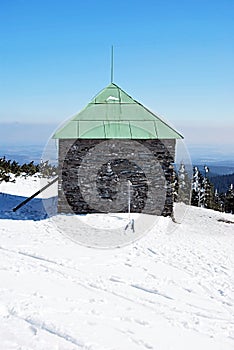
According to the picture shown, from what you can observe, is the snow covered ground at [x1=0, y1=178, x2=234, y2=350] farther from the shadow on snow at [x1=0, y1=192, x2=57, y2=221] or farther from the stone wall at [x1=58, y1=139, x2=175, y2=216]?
the stone wall at [x1=58, y1=139, x2=175, y2=216]

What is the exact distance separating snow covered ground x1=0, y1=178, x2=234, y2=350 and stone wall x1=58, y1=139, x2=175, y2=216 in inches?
67.3

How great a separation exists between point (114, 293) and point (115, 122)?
7.95 metres

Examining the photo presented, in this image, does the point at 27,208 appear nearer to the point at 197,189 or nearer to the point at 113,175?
the point at 113,175

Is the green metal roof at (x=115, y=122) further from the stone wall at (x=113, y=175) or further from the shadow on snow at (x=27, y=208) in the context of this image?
the shadow on snow at (x=27, y=208)

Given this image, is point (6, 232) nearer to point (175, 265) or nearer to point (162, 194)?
point (175, 265)

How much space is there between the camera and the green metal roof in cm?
1289

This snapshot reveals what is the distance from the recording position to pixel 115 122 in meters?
13.3

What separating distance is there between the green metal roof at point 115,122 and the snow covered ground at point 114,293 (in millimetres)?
3476

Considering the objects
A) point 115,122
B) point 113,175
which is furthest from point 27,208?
point 115,122

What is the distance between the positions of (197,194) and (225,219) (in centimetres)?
2734

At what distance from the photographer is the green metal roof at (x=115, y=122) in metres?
12.9

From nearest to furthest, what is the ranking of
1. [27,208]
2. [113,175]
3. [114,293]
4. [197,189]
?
1. [114,293]
2. [113,175]
3. [27,208]
4. [197,189]

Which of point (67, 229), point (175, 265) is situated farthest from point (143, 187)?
point (175, 265)

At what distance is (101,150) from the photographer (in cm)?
1286
